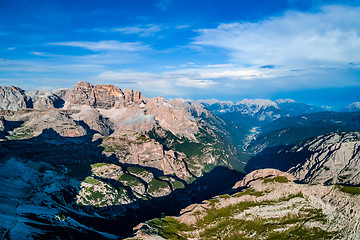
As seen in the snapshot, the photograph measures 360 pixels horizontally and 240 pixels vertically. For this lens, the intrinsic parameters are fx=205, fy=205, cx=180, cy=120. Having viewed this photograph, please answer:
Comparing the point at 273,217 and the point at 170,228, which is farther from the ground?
the point at 273,217

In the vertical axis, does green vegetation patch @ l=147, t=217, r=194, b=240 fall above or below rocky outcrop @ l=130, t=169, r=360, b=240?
below

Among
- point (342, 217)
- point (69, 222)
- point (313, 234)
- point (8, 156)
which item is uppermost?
point (8, 156)

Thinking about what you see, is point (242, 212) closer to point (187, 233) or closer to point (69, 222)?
point (187, 233)

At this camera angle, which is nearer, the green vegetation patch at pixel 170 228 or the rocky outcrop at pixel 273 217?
the rocky outcrop at pixel 273 217

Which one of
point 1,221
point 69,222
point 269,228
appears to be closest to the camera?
point 1,221

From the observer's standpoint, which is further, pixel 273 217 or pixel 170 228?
pixel 170 228

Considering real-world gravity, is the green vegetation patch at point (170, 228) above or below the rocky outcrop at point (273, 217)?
below

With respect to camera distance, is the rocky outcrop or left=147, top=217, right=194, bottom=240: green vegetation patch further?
left=147, top=217, right=194, bottom=240: green vegetation patch

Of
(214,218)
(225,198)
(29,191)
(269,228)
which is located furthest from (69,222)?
(269,228)
